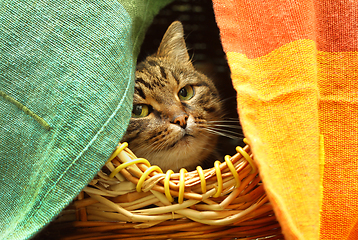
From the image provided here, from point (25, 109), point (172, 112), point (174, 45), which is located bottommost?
point (25, 109)

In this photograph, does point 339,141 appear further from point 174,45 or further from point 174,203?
point 174,45

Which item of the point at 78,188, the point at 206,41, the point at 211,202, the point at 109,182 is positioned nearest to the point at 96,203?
the point at 109,182

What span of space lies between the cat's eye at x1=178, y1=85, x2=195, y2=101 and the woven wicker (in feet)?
1.63

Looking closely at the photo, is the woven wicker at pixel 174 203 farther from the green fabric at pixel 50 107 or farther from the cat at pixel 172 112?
the cat at pixel 172 112

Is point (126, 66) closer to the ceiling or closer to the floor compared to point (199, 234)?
closer to the ceiling

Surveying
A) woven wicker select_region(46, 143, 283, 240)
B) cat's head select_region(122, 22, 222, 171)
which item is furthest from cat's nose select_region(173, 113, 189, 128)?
woven wicker select_region(46, 143, 283, 240)

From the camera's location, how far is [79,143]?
0.63 m

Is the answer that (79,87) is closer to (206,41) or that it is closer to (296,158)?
(296,158)

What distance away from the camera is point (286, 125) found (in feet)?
2.16

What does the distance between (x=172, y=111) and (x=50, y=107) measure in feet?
1.62

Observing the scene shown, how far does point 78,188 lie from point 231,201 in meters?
0.41

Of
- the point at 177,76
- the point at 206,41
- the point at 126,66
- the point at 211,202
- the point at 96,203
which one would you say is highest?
the point at 206,41

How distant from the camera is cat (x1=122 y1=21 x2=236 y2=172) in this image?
1033 millimetres

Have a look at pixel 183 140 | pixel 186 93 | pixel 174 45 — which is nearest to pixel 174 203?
pixel 183 140
